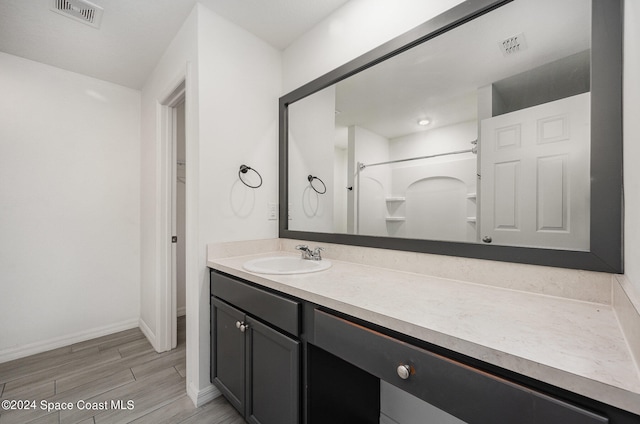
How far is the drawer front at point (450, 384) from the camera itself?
20.6 inches

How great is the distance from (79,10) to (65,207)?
1577 mm

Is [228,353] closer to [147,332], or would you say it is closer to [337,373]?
[337,373]

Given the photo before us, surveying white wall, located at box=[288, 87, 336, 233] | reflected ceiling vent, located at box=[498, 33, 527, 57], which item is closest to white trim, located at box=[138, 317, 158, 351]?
white wall, located at box=[288, 87, 336, 233]

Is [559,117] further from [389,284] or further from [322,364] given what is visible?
[322,364]

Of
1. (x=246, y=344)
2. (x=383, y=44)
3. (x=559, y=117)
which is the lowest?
(x=246, y=344)

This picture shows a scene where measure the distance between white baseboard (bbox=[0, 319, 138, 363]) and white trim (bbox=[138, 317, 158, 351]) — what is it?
4.1 inches

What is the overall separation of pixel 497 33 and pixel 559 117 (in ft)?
1.38

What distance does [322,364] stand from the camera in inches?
41.8

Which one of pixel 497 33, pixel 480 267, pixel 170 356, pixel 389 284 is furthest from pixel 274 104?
pixel 170 356

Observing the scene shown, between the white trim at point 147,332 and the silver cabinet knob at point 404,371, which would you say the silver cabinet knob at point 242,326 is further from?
the white trim at point 147,332

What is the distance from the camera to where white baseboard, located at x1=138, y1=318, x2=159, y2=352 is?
226 cm

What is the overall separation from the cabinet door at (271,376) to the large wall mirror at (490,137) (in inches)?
26.7

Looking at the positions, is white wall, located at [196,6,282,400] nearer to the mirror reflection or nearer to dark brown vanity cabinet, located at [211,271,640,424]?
dark brown vanity cabinet, located at [211,271,640,424]

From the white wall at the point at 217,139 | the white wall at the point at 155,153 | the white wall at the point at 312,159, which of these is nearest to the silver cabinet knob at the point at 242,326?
the white wall at the point at 217,139
